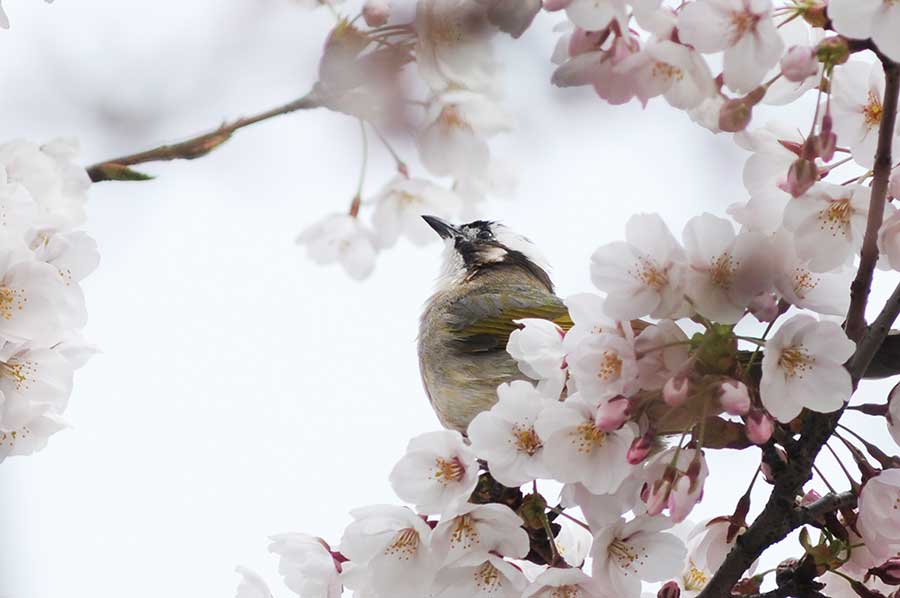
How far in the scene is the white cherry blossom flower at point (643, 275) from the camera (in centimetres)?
160

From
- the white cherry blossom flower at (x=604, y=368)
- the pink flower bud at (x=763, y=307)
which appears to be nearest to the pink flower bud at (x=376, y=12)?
the white cherry blossom flower at (x=604, y=368)

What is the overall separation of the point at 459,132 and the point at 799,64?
0.48 metres

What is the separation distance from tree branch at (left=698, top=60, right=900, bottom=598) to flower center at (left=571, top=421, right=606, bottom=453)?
28 cm

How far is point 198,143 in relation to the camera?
69.4 inches

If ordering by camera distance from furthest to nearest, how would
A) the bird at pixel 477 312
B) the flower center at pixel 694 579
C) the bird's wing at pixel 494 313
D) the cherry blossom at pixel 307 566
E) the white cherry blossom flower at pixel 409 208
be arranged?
the bird's wing at pixel 494 313 → the bird at pixel 477 312 → the white cherry blossom flower at pixel 409 208 → the flower center at pixel 694 579 → the cherry blossom at pixel 307 566

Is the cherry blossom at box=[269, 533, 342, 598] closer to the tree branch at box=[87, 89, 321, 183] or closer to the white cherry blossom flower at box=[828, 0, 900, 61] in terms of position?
the tree branch at box=[87, 89, 321, 183]

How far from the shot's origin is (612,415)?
1548mm

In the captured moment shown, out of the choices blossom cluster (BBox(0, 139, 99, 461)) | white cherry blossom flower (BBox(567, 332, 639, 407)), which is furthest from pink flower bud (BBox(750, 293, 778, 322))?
blossom cluster (BBox(0, 139, 99, 461))

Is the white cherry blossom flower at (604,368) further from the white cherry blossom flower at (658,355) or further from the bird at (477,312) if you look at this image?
the bird at (477,312)

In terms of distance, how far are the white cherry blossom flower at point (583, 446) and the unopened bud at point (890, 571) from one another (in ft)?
1.47

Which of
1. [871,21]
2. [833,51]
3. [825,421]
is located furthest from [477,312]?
[871,21]

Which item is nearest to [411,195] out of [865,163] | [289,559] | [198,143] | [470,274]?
[198,143]

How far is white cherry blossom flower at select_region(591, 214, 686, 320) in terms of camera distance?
63.0 inches

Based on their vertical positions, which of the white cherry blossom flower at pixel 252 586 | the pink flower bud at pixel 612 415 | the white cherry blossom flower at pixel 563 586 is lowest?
the white cherry blossom flower at pixel 252 586
